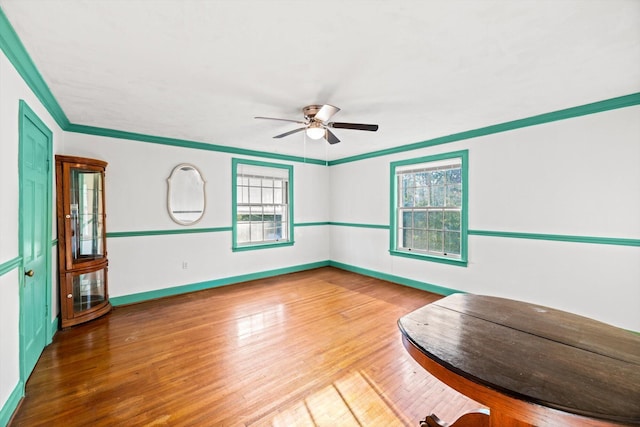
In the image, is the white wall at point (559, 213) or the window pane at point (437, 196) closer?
the white wall at point (559, 213)

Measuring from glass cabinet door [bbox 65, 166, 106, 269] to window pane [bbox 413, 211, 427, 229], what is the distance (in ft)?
15.4

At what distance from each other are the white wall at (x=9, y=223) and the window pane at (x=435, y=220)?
4.80 metres

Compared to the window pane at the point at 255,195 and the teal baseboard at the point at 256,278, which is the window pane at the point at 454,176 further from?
the window pane at the point at 255,195

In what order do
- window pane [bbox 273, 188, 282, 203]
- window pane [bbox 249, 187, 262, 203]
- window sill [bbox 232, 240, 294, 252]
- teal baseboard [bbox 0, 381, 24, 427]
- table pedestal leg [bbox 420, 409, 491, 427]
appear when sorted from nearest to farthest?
1. table pedestal leg [bbox 420, 409, 491, 427]
2. teal baseboard [bbox 0, 381, 24, 427]
3. window sill [bbox 232, 240, 294, 252]
4. window pane [bbox 249, 187, 262, 203]
5. window pane [bbox 273, 188, 282, 203]

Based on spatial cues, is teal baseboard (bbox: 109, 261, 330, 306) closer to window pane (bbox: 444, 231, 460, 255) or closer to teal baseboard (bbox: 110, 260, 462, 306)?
teal baseboard (bbox: 110, 260, 462, 306)

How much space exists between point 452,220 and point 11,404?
4.94 m

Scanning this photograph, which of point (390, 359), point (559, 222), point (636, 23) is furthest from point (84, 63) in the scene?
point (559, 222)

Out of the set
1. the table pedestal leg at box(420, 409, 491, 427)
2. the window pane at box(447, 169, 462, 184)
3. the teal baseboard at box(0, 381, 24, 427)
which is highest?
the window pane at box(447, 169, 462, 184)

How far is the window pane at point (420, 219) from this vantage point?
473 cm

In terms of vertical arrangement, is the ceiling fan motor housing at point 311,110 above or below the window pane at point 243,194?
above

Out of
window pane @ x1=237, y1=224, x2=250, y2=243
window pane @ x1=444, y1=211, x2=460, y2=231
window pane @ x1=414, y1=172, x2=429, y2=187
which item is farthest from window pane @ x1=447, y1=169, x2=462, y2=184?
window pane @ x1=237, y1=224, x2=250, y2=243

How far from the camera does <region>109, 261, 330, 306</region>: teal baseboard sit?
4.00 m

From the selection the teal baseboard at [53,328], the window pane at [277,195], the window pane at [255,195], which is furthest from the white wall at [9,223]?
the window pane at [277,195]

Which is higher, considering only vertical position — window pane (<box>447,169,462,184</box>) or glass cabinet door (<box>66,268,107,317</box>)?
window pane (<box>447,169,462,184</box>)
